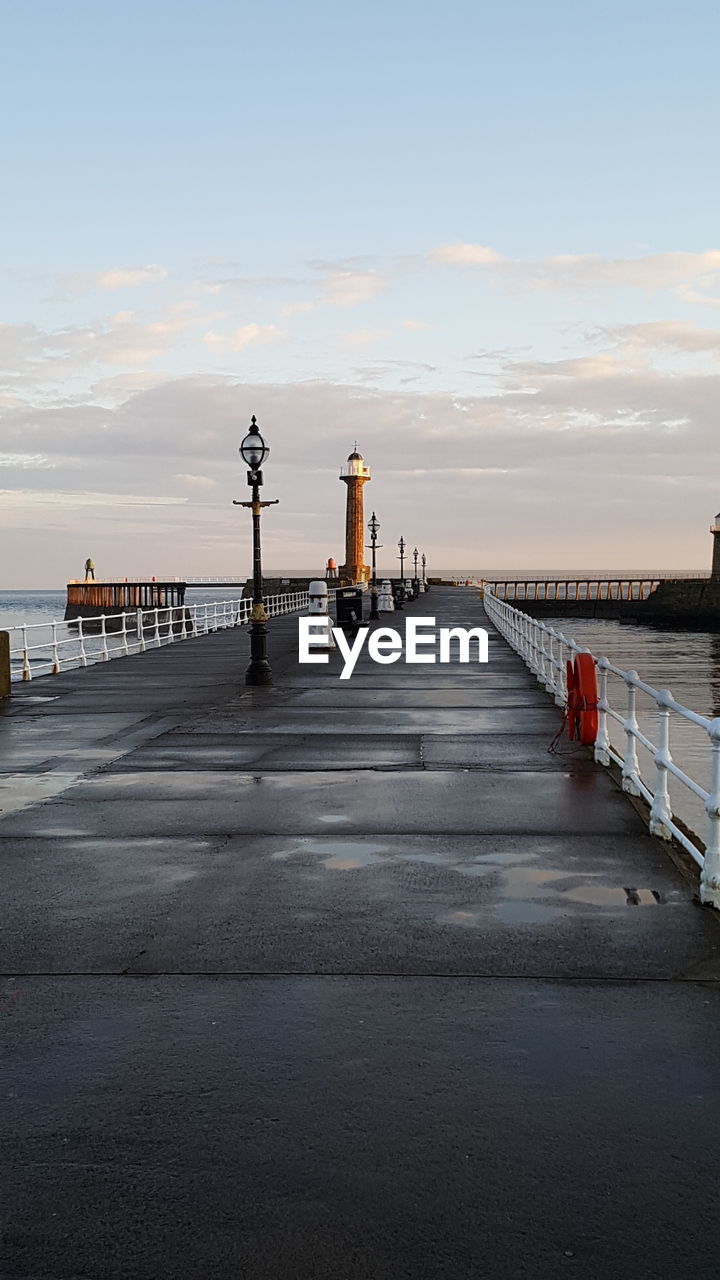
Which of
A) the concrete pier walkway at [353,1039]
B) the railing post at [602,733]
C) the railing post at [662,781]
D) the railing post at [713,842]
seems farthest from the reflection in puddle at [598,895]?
the railing post at [602,733]

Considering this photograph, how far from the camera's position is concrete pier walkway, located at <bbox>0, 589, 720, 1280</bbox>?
3.49m

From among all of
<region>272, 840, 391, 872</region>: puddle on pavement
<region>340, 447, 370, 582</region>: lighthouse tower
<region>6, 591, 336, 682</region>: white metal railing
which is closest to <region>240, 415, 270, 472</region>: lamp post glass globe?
<region>6, 591, 336, 682</region>: white metal railing

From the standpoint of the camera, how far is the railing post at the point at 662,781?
8.15m

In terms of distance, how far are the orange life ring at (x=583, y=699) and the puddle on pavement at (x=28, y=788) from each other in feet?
18.9

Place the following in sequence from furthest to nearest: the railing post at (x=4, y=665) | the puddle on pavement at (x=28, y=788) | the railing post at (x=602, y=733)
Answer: the railing post at (x=4, y=665) < the railing post at (x=602, y=733) < the puddle on pavement at (x=28, y=788)

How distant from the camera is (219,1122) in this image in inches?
163

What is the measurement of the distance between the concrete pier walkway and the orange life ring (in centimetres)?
246

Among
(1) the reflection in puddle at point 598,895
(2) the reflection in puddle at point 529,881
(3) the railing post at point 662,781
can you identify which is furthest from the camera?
(3) the railing post at point 662,781

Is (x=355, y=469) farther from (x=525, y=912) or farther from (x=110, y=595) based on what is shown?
(x=525, y=912)

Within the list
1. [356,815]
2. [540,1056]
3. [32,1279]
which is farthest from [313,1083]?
[356,815]

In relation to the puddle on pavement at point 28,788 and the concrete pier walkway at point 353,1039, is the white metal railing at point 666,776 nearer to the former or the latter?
the concrete pier walkway at point 353,1039

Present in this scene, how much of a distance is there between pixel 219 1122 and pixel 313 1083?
463 millimetres

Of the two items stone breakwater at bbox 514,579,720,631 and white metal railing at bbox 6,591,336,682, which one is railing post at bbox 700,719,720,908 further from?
stone breakwater at bbox 514,579,720,631

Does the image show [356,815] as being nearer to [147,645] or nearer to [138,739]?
[138,739]
